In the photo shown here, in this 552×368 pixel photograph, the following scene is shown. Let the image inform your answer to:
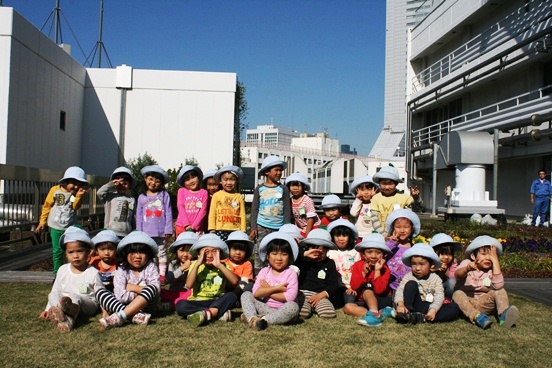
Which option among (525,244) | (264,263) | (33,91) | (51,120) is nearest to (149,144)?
(51,120)

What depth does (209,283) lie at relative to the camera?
5.57 metres

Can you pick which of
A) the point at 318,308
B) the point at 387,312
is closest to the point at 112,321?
the point at 318,308

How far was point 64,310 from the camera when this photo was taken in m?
4.82

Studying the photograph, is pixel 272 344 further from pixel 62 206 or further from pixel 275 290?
pixel 62 206

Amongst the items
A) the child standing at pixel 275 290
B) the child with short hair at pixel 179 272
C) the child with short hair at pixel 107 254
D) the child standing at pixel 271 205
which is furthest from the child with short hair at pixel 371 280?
the child with short hair at pixel 107 254

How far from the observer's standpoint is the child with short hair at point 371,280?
558 cm

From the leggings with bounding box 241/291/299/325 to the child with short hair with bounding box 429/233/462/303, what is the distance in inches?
68.7

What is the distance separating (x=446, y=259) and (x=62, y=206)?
4805mm

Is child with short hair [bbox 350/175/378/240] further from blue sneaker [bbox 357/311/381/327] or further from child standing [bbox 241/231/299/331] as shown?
blue sneaker [bbox 357/311/381/327]

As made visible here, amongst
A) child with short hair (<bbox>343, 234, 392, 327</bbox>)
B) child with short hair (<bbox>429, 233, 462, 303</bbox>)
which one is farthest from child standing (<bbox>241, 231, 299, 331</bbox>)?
child with short hair (<bbox>429, 233, 462, 303</bbox>)

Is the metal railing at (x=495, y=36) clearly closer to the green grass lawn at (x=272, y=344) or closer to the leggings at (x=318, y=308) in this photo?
the leggings at (x=318, y=308)

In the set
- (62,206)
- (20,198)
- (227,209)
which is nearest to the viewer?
(62,206)

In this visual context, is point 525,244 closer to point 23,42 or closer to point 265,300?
point 265,300

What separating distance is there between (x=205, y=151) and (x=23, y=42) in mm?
11185
